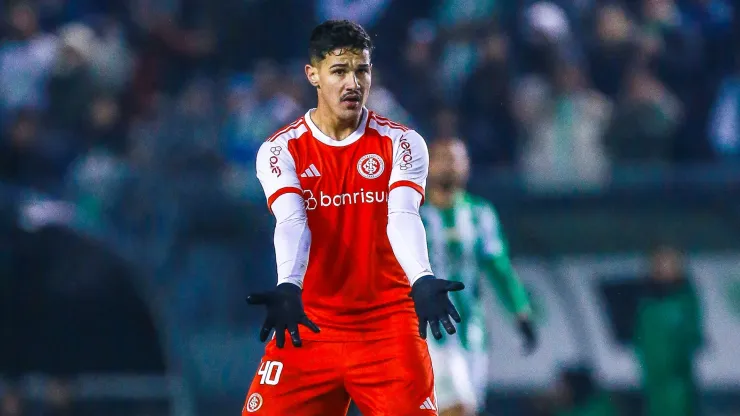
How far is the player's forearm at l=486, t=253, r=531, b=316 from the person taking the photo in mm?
6984

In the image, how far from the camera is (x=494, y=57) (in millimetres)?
10000

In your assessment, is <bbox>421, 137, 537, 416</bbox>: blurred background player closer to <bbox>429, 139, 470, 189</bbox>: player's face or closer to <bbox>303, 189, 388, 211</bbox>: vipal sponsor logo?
<bbox>429, 139, 470, 189</bbox>: player's face

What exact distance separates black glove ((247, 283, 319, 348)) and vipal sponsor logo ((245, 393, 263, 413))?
0.34 metres

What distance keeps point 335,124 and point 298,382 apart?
37.4 inches

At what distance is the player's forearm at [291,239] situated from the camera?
456 cm

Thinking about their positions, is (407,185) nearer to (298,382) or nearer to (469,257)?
(298,382)

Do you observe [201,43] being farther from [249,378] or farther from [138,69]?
[249,378]

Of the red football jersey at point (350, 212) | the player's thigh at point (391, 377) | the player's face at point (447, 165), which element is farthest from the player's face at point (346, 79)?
the player's face at point (447, 165)

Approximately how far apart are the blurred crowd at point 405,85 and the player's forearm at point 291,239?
15.6 ft

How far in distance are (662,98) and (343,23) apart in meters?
5.55

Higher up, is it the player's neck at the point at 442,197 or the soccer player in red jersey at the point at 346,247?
the player's neck at the point at 442,197

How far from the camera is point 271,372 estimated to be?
15.4ft

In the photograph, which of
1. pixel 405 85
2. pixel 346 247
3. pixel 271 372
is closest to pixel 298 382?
pixel 271 372

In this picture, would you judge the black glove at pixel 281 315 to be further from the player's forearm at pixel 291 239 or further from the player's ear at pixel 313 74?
the player's ear at pixel 313 74
